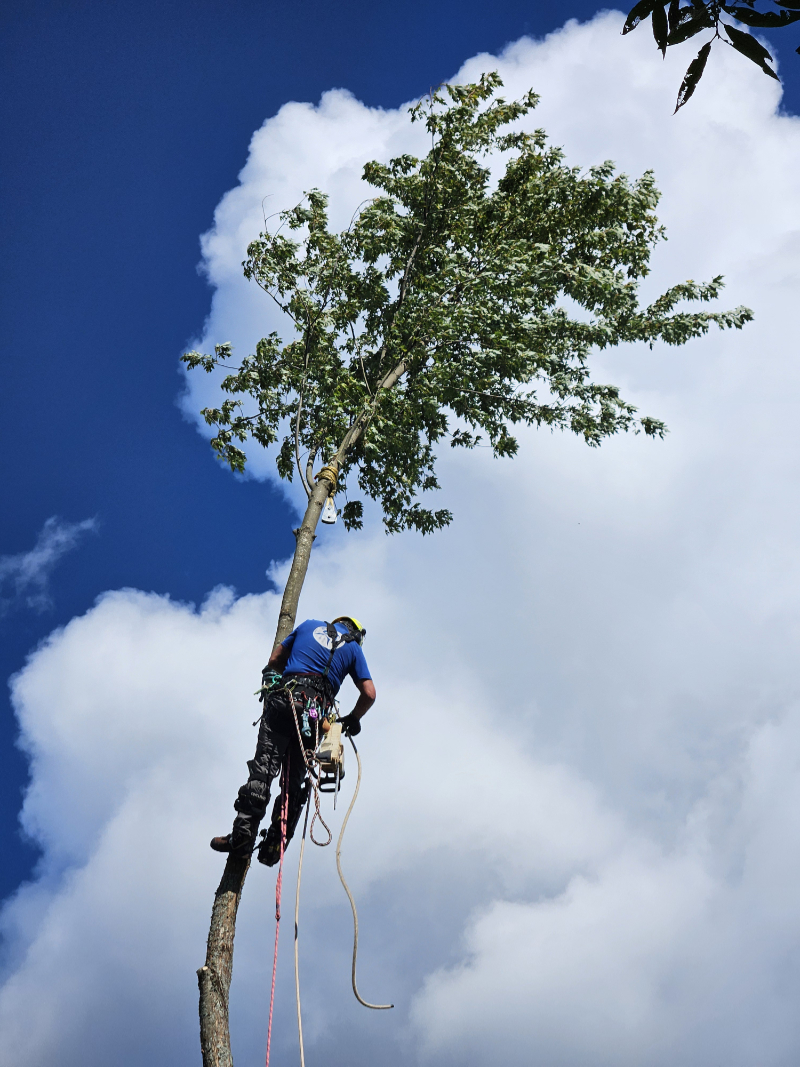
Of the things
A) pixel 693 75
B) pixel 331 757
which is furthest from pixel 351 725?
pixel 693 75

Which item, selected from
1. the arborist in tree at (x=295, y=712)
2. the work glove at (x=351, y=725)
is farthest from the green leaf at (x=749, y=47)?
the work glove at (x=351, y=725)

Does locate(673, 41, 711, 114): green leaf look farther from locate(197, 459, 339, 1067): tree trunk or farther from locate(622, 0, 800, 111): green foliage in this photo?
locate(197, 459, 339, 1067): tree trunk

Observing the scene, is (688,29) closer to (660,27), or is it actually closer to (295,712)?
(660,27)

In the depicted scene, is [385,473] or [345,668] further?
[385,473]

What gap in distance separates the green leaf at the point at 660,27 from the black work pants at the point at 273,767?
504 cm

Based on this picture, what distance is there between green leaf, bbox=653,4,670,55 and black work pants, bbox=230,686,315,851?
504 cm

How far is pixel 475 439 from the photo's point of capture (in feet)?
41.9

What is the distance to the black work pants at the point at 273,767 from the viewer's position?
5.68 meters

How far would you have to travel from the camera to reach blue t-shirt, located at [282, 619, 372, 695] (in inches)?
256

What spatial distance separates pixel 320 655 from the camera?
6.57 metres

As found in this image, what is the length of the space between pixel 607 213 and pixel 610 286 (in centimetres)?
175

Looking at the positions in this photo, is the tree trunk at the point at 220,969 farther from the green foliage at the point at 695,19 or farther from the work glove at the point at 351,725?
the green foliage at the point at 695,19

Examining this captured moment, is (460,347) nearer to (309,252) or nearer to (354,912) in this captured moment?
(309,252)

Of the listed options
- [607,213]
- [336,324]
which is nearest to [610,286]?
[607,213]
